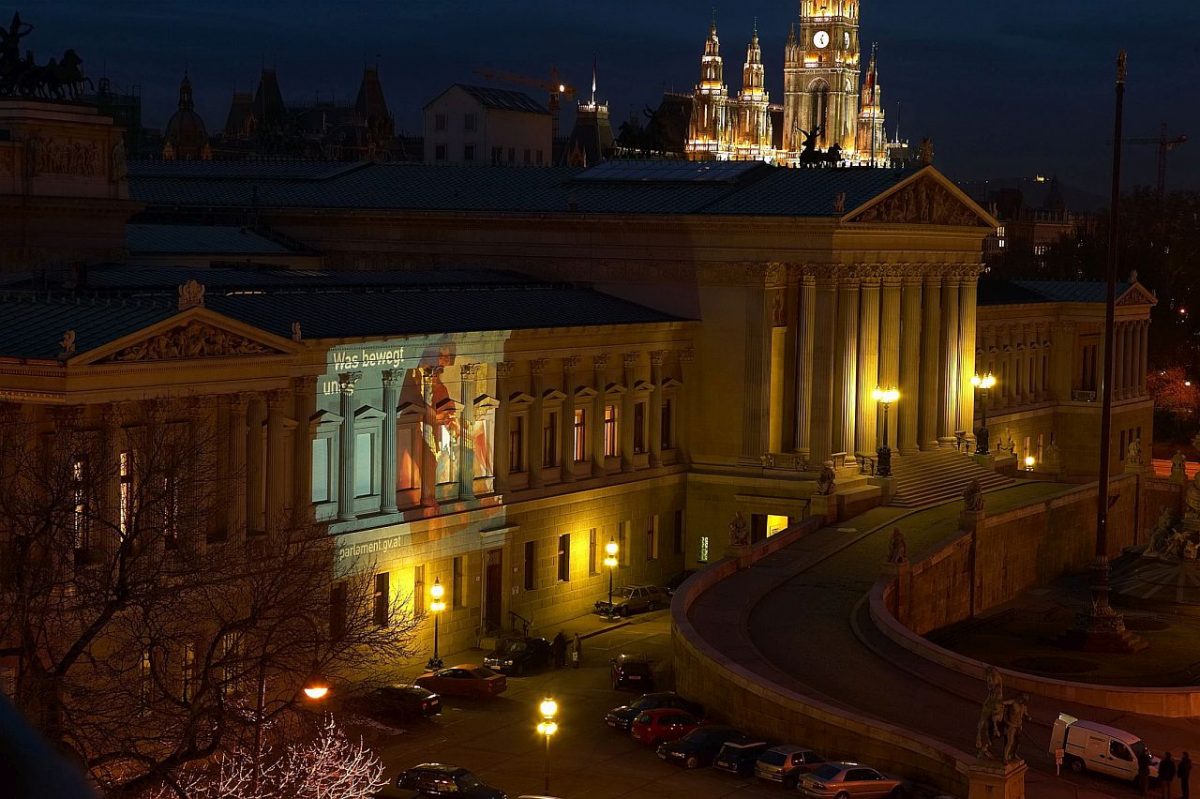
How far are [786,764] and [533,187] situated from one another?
44339 millimetres

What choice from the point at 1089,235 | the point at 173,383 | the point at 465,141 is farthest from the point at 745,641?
the point at 1089,235

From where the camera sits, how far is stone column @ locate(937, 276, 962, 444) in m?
82.4

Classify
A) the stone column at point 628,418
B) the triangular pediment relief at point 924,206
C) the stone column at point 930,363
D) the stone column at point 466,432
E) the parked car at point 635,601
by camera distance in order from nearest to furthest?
the stone column at point 466,432 < the parked car at point 635,601 < the stone column at point 628,418 < the triangular pediment relief at point 924,206 < the stone column at point 930,363

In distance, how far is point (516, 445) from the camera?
63688 millimetres

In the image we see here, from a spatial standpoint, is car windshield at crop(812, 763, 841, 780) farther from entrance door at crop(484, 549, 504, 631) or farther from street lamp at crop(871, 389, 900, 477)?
street lamp at crop(871, 389, 900, 477)

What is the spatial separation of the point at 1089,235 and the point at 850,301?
109408 mm

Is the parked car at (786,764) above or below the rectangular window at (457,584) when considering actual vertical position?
below

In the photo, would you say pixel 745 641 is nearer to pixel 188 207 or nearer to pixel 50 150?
pixel 50 150

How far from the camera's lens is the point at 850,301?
241ft

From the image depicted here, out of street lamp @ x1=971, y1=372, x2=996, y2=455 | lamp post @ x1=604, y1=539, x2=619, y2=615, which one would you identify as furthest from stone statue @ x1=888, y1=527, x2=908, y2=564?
street lamp @ x1=971, y1=372, x2=996, y2=455

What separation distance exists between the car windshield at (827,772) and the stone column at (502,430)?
25.0 meters

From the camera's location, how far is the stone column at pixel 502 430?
61.6m

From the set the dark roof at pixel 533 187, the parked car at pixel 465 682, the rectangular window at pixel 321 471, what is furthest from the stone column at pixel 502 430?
the dark roof at pixel 533 187

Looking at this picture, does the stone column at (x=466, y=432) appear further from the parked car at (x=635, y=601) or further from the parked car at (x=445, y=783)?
the parked car at (x=445, y=783)
